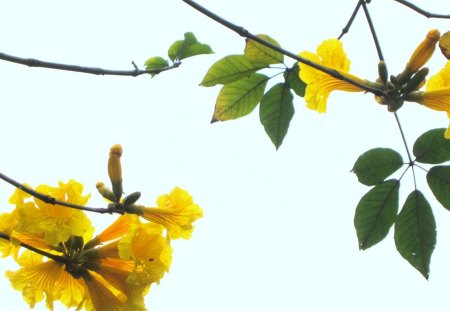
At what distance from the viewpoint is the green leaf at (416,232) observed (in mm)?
3441

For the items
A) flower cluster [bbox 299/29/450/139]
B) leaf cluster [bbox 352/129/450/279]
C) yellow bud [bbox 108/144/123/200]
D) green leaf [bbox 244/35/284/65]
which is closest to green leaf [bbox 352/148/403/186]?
leaf cluster [bbox 352/129/450/279]

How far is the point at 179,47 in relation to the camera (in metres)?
3.31

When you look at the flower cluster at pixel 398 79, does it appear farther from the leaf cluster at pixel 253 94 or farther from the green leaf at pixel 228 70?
the green leaf at pixel 228 70

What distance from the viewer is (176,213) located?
3.40 meters

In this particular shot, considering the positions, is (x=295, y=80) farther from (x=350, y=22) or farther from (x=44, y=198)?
(x=44, y=198)

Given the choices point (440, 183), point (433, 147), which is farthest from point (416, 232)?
point (433, 147)

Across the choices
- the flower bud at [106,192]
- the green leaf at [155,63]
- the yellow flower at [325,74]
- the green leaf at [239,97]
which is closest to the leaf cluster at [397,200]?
the yellow flower at [325,74]

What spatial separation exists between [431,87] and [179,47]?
1.39 metres

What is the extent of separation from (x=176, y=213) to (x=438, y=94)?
5.04 feet

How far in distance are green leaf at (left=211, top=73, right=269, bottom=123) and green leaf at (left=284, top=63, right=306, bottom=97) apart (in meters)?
0.12

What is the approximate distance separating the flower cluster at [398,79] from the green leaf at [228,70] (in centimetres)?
30

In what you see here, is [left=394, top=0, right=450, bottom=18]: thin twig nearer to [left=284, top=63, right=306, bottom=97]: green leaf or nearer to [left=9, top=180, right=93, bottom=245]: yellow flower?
[left=284, top=63, right=306, bottom=97]: green leaf

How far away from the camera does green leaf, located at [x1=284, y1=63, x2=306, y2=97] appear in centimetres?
360

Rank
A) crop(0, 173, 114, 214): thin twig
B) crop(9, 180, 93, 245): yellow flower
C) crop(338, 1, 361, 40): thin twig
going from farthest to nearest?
crop(338, 1, 361, 40): thin twig
crop(9, 180, 93, 245): yellow flower
crop(0, 173, 114, 214): thin twig
